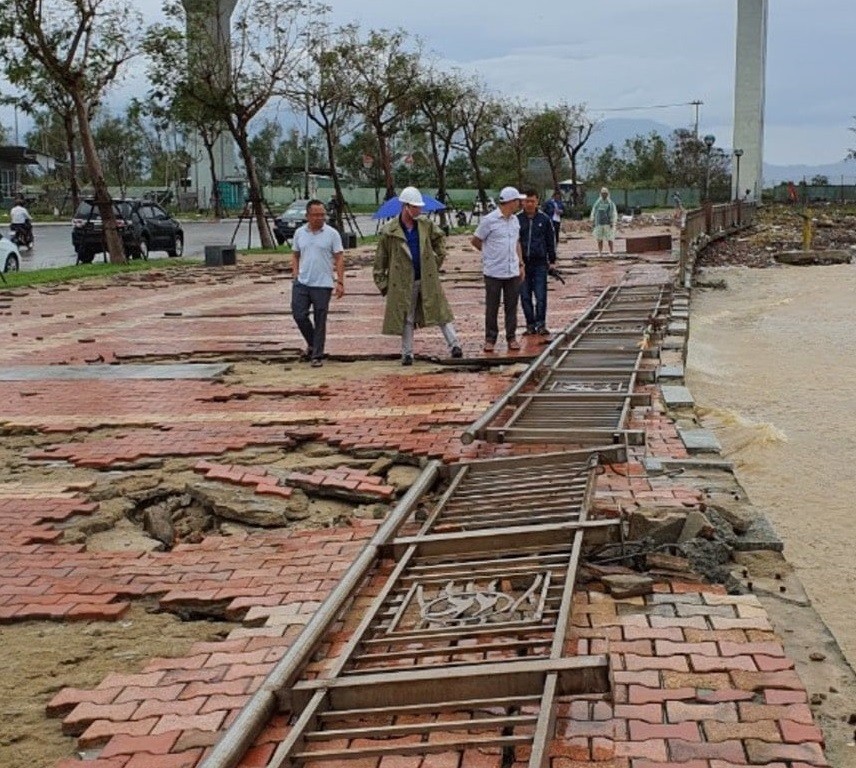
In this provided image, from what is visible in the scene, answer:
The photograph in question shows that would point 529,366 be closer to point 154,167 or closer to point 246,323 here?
point 246,323

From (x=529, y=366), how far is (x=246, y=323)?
5.59m

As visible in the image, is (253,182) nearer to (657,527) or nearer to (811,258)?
(811,258)

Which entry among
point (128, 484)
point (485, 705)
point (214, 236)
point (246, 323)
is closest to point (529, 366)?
point (128, 484)

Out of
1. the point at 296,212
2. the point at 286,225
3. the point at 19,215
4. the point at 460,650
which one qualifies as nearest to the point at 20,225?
the point at 19,215

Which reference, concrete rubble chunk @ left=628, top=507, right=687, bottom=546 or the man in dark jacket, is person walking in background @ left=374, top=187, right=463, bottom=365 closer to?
the man in dark jacket

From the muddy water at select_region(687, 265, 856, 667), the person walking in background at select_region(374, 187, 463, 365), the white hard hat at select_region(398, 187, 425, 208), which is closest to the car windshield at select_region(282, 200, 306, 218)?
the muddy water at select_region(687, 265, 856, 667)

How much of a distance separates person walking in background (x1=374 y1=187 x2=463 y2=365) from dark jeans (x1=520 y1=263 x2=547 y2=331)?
219 cm

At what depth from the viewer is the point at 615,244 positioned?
1347 inches

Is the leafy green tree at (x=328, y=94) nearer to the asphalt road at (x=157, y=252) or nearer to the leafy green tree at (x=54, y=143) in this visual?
the asphalt road at (x=157, y=252)

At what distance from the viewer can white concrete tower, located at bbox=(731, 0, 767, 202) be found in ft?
201

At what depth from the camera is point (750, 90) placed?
6162 centimetres

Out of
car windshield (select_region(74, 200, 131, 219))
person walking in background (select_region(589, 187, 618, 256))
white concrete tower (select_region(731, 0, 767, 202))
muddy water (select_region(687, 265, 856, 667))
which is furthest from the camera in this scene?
white concrete tower (select_region(731, 0, 767, 202))

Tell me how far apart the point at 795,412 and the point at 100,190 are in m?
17.9

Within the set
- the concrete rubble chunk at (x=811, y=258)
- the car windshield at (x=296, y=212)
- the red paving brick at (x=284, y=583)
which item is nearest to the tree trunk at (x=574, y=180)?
the car windshield at (x=296, y=212)
